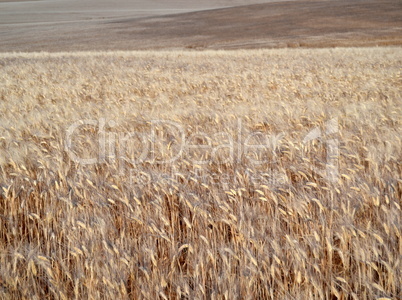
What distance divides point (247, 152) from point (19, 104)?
4978mm

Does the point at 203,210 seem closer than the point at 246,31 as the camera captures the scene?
Yes

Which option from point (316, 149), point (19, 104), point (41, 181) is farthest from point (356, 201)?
point (19, 104)

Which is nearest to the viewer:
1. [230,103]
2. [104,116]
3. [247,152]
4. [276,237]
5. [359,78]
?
[276,237]

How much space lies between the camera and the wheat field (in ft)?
5.40

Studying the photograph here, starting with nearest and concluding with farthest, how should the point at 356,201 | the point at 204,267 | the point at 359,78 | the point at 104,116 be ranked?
the point at 204,267 < the point at 356,201 < the point at 104,116 < the point at 359,78

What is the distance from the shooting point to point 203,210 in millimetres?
2100

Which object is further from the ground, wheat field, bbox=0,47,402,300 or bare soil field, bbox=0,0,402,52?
bare soil field, bbox=0,0,402,52

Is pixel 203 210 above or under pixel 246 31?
under

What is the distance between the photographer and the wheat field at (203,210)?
164 centimetres

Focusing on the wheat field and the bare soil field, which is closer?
the wheat field

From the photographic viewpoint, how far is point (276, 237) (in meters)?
1.94

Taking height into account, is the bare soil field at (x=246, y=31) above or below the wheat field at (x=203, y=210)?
above

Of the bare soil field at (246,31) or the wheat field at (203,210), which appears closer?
the wheat field at (203,210)

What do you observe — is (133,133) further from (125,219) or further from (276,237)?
(276,237)
